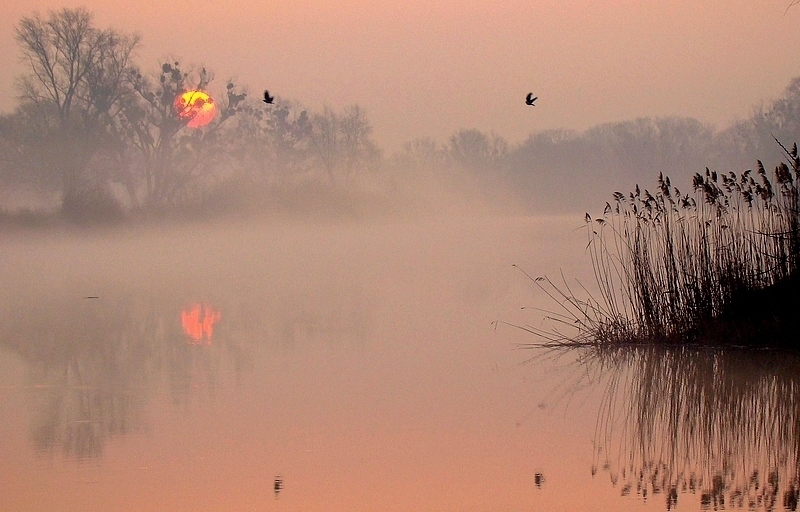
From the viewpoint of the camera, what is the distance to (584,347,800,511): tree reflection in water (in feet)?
15.8

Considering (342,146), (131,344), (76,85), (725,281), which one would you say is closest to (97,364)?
(131,344)

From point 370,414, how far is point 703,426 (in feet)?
6.09

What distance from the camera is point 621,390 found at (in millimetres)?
7133

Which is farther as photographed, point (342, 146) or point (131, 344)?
point (342, 146)

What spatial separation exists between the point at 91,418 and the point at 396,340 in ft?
12.7

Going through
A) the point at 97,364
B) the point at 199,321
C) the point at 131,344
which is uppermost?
the point at 199,321

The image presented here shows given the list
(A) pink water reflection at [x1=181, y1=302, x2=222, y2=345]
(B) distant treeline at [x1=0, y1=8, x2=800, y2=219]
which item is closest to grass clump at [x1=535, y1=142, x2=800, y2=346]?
(A) pink water reflection at [x1=181, y1=302, x2=222, y2=345]

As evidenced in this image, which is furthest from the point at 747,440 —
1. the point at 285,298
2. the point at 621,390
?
the point at 285,298

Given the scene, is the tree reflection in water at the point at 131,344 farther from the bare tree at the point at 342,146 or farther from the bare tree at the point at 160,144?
the bare tree at the point at 342,146

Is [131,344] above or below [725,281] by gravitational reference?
below

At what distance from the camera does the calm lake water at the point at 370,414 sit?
484 cm

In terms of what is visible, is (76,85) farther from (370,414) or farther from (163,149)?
(370,414)

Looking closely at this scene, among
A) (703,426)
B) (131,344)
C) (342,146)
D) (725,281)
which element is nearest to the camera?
(703,426)

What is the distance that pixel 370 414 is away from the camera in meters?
6.46
